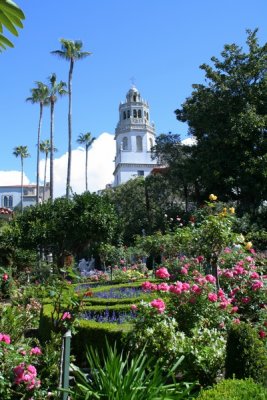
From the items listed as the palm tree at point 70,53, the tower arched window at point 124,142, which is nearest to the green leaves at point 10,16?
the palm tree at point 70,53

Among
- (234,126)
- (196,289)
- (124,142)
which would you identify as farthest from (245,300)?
(124,142)

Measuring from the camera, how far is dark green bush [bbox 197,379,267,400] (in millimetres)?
3377

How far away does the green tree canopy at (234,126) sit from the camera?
23578 millimetres

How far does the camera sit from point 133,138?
263 ft

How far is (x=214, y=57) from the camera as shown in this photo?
2578 cm

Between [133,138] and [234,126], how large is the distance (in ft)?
188

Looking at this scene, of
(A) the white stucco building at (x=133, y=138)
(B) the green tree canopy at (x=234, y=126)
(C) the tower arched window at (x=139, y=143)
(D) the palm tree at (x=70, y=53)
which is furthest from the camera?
(C) the tower arched window at (x=139, y=143)

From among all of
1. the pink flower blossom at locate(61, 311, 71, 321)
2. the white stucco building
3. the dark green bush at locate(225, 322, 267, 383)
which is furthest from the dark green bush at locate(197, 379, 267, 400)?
the white stucco building

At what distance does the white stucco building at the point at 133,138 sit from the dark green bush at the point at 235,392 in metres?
73.6

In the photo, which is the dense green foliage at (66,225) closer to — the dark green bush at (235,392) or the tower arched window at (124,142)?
the dark green bush at (235,392)

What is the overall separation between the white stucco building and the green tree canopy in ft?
169

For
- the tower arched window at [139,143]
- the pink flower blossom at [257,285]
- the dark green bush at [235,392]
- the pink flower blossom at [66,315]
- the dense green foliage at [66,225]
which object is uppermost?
the tower arched window at [139,143]

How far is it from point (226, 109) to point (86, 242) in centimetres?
1002

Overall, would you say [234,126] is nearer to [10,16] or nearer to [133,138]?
[10,16]
